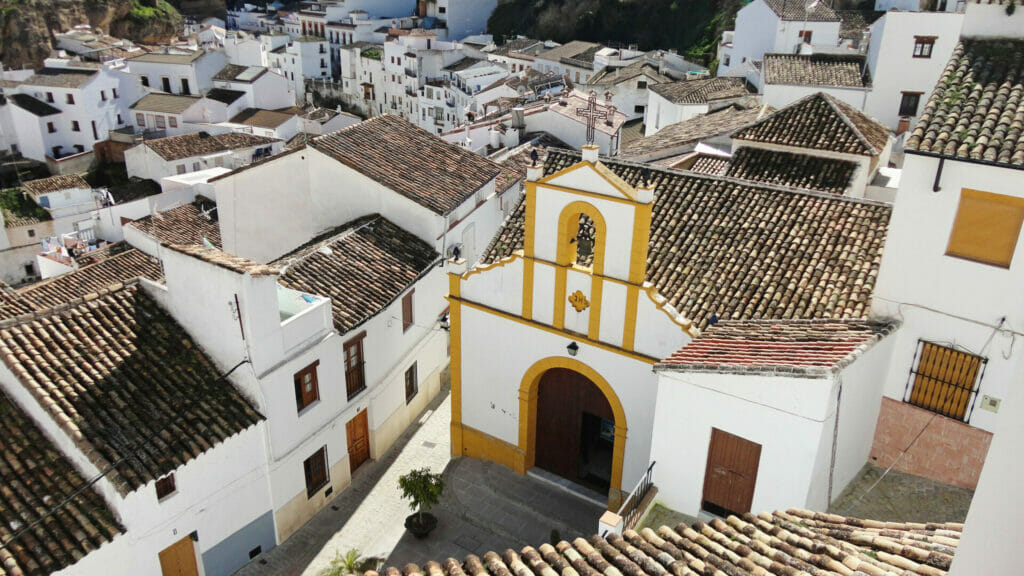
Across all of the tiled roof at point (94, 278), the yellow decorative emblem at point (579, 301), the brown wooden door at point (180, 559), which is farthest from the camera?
the tiled roof at point (94, 278)

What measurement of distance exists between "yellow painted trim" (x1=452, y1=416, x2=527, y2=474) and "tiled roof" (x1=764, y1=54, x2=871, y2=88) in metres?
22.2

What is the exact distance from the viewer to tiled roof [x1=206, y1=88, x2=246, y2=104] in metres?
61.5

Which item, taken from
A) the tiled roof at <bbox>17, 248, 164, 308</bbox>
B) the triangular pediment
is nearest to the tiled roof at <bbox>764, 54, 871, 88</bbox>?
the triangular pediment

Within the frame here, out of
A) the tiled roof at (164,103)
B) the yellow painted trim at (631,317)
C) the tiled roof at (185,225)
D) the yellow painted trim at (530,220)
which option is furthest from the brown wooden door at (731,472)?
the tiled roof at (164,103)

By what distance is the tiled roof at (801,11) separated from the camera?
47344 millimetres

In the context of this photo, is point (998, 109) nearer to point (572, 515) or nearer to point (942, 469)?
point (942, 469)

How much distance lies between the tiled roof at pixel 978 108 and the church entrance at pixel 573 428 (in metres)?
8.02

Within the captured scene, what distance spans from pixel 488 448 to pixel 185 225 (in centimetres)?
1889

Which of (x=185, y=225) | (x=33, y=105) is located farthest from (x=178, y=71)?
(x=185, y=225)

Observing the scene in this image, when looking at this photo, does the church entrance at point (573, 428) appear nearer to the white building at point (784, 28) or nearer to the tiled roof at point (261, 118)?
the white building at point (784, 28)

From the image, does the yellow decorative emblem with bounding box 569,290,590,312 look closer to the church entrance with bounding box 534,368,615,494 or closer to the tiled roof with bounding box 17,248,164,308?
the church entrance with bounding box 534,368,615,494

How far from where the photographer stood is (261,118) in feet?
196

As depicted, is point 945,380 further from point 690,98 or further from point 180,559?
point 690,98

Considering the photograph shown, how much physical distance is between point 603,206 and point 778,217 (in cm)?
430
